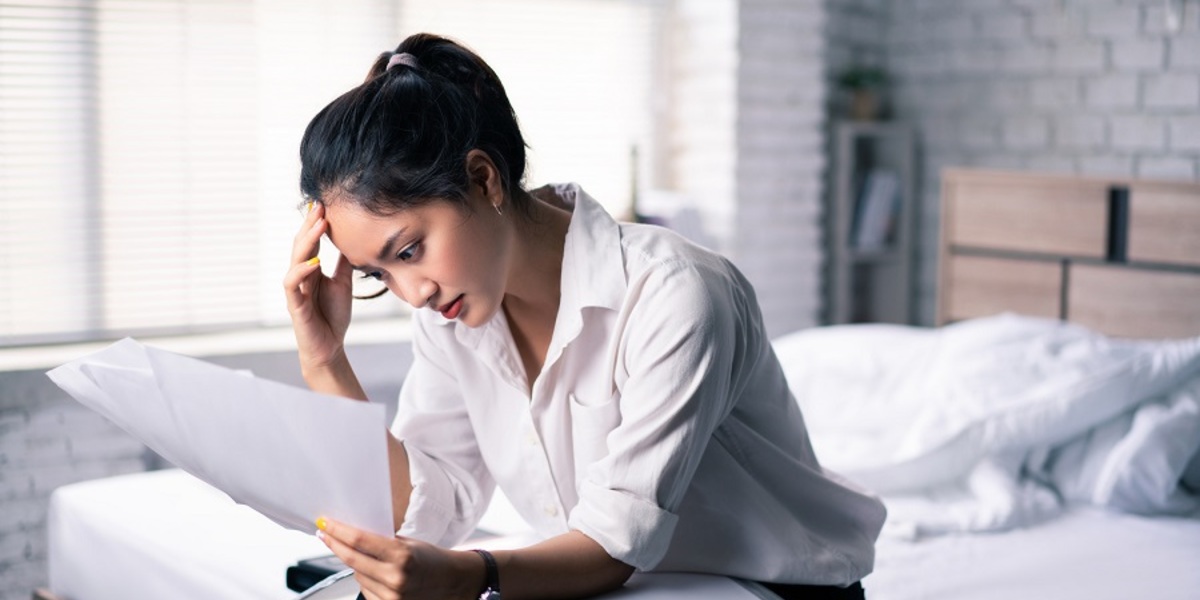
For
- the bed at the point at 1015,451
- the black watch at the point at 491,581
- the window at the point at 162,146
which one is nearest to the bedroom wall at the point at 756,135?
the window at the point at 162,146

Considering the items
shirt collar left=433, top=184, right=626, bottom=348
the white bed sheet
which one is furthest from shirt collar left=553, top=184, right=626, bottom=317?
the white bed sheet

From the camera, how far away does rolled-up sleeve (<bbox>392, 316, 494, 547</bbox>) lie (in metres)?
1.56

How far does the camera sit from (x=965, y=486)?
7.65 feet

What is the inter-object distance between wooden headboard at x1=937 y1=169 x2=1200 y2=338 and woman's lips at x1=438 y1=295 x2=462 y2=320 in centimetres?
274

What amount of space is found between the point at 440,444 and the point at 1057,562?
3.43 ft

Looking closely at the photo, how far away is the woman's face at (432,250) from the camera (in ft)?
4.23

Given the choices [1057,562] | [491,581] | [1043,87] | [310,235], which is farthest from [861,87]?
[491,581]

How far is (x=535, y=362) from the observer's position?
5.04 ft

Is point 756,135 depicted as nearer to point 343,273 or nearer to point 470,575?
point 343,273

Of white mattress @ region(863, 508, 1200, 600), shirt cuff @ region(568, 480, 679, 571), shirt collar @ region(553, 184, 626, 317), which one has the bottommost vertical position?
white mattress @ region(863, 508, 1200, 600)

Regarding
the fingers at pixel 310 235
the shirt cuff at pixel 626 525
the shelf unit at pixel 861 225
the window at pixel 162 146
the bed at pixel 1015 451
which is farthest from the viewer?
the shelf unit at pixel 861 225

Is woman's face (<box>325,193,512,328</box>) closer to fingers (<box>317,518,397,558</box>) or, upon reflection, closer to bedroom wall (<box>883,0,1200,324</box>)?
fingers (<box>317,518,397,558</box>)

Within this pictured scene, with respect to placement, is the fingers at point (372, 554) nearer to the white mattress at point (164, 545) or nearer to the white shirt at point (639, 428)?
the white shirt at point (639, 428)

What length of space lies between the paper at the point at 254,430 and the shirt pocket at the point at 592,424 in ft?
1.07
